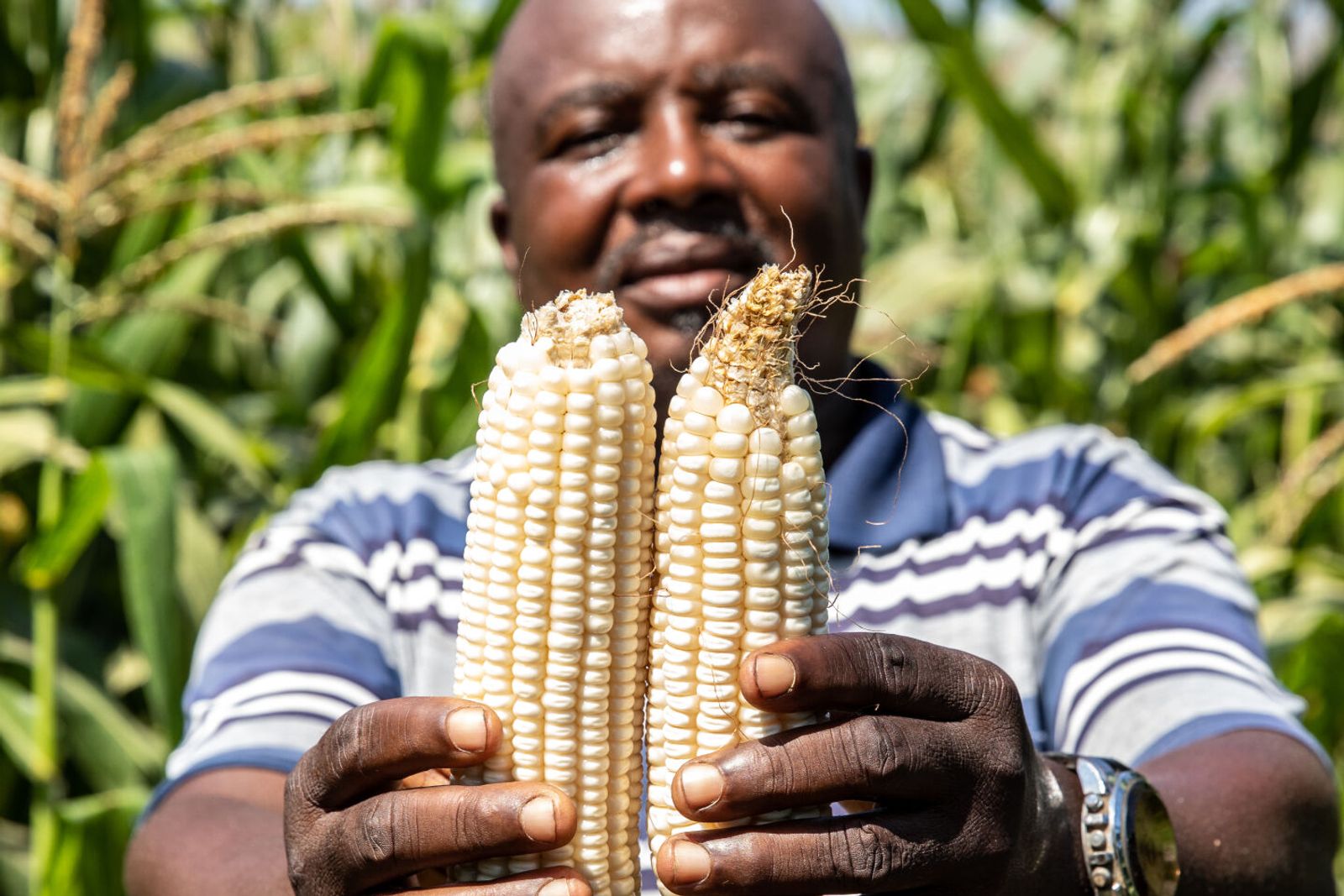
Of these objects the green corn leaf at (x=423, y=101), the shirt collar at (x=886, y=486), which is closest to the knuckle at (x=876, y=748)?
the shirt collar at (x=886, y=486)

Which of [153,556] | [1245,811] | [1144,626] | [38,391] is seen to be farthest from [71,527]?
[1245,811]

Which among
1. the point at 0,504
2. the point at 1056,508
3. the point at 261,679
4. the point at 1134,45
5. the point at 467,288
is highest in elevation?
the point at 1134,45

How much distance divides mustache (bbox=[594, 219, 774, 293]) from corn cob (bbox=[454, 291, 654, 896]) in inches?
26.3

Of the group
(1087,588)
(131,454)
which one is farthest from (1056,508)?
(131,454)

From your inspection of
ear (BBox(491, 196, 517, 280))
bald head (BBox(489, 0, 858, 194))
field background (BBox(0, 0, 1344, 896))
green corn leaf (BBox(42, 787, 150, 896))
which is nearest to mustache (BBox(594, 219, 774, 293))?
bald head (BBox(489, 0, 858, 194))

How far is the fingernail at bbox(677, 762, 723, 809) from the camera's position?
1035mm

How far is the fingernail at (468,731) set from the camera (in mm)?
1050

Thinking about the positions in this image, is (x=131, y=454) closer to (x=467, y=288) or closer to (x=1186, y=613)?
(x=467, y=288)

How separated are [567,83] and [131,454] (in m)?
0.88

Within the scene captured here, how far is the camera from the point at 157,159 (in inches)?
90.9

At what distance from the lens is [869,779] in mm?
1046

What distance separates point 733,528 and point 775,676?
121 mm

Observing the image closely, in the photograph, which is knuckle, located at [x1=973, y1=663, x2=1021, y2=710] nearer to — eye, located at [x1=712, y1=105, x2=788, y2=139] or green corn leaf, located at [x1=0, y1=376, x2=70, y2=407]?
eye, located at [x1=712, y1=105, x2=788, y2=139]

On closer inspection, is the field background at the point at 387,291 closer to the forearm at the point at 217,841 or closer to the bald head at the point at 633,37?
the bald head at the point at 633,37
